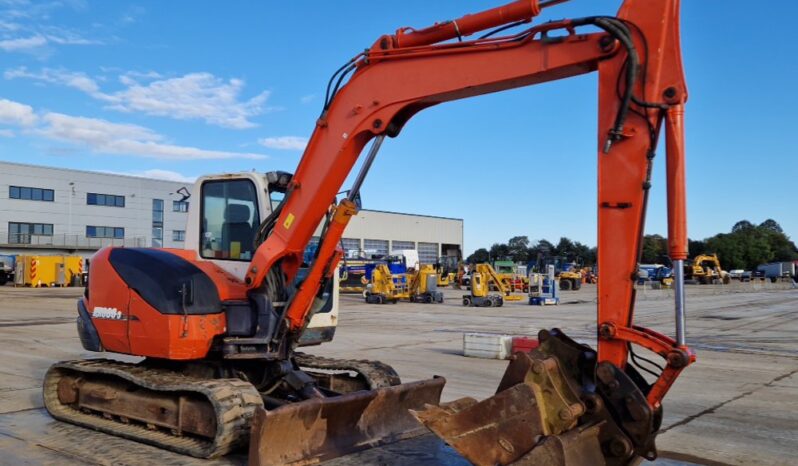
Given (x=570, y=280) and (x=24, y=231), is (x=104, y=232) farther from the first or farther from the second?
(x=570, y=280)

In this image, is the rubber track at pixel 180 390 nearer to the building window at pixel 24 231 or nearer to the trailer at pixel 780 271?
the building window at pixel 24 231

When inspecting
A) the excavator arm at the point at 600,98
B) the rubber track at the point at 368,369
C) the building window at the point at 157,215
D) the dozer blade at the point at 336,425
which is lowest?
the dozer blade at the point at 336,425

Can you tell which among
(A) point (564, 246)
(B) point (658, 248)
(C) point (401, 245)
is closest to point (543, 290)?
(B) point (658, 248)

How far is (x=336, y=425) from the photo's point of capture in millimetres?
6129

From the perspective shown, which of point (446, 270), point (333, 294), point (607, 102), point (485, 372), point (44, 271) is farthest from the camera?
point (446, 270)

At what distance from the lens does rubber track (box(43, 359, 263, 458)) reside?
229 inches

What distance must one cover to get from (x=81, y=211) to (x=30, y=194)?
4.45 meters

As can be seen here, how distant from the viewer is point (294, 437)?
5.68 metres

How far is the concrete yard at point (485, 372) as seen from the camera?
261 inches

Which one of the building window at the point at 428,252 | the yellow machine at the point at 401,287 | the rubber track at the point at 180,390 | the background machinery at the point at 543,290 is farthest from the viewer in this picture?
the building window at the point at 428,252

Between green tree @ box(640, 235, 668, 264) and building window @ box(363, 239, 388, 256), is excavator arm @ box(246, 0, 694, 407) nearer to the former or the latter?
green tree @ box(640, 235, 668, 264)

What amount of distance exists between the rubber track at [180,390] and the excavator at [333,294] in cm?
2

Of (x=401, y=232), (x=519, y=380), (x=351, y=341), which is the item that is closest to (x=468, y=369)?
(x=351, y=341)

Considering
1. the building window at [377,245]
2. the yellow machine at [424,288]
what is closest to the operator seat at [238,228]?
the yellow machine at [424,288]
